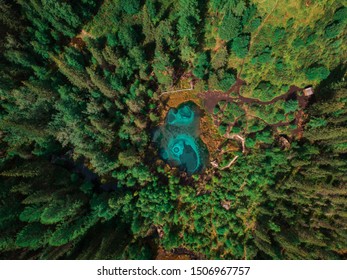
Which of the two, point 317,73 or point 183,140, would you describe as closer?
point 317,73

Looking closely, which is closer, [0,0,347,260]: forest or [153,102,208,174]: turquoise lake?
[0,0,347,260]: forest

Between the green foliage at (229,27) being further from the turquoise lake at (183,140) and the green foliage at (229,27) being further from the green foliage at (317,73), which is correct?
the green foliage at (317,73)

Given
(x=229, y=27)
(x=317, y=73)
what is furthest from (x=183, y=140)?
(x=317, y=73)

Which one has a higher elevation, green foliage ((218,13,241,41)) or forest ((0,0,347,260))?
green foliage ((218,13,241,41))

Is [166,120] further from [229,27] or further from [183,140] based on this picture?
[229,27]

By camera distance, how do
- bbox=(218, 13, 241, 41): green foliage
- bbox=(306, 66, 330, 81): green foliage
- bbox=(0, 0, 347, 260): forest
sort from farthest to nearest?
bbox=(306, 66, 330, 81): green foliage, bbox=(218, 13, 241, 41): green foliage, bbox=(0, 0, 347, 260): forest

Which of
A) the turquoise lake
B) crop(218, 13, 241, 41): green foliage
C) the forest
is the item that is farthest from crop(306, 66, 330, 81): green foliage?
the turquoise lake

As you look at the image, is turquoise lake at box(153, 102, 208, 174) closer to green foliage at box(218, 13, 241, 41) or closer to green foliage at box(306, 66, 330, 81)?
green foliage at box(218, 13, 241, 41)
